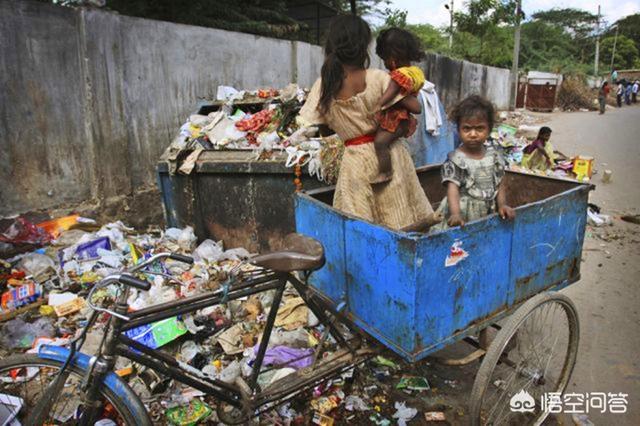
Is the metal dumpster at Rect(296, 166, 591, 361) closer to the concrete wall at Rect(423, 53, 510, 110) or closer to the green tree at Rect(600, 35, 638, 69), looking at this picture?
the concrete wall at Rect(423, 53, 510, 110)

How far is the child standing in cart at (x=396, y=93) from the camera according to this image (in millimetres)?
2498

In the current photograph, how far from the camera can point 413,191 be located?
2863 millimetres

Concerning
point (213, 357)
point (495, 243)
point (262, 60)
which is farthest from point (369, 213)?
point (262, 60)

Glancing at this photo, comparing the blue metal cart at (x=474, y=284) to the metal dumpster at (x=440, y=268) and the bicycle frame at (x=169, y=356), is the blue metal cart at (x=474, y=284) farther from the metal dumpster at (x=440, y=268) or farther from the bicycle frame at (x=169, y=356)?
the bicycle frame at (x=169, y=356)

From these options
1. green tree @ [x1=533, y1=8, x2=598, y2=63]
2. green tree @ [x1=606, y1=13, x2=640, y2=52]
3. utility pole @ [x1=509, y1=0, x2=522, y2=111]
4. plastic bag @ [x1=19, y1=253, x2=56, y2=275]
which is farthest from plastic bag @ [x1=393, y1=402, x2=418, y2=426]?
green tree @ [x1=606, y1=13, x2=640, y2=52]

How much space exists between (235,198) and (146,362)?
258 centimetres

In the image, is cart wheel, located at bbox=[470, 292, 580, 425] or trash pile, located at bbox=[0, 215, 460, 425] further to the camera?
trash pile, located at bbox=[0, 215, 460, 425]

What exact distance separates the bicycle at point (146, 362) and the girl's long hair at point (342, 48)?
97 centimetres

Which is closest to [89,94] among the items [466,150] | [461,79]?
[466,150]

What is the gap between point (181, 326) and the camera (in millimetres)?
3070

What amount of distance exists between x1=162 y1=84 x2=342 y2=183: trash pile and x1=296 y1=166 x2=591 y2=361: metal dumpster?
137 cm

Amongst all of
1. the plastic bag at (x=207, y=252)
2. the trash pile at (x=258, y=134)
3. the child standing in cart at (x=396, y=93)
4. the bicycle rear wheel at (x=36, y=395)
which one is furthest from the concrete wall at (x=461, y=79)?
the bicycle rear wheel at (x=36, y=395)

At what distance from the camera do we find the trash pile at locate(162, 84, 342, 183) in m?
3.78

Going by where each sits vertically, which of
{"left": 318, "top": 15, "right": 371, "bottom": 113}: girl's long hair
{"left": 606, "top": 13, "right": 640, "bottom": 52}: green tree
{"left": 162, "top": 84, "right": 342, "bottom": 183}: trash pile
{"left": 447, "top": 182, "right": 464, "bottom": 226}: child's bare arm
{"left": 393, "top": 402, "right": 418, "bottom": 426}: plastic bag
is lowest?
{"left": 393, "top": 402, "right": 418, "bottom": 426}: plastic bag
